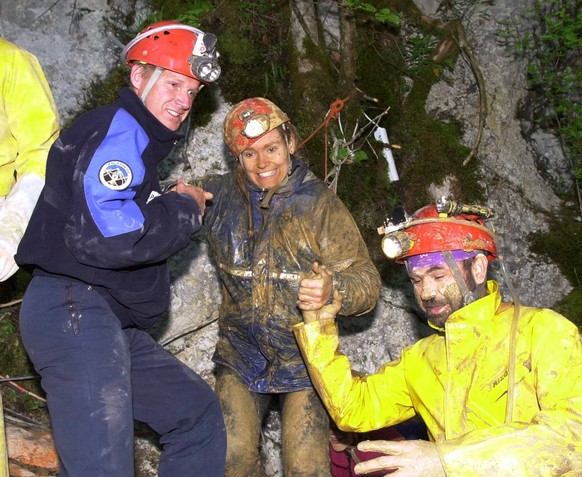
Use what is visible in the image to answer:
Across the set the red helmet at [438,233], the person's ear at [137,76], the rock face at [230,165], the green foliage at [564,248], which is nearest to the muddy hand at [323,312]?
the red helmet at [438,233]

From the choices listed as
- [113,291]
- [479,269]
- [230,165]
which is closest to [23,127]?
[113,291]

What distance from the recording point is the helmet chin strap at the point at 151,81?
438cm

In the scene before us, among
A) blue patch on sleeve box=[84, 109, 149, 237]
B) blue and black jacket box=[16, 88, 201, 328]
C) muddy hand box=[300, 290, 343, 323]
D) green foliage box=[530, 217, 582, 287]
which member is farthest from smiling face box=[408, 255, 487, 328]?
green foliage box=[530, 217, 582, 287]

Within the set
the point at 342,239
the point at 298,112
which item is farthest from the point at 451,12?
the point at 342,239

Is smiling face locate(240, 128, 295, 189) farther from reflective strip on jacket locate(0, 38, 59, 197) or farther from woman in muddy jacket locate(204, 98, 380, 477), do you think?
reflective strip on jacket locate(0, 38, 59, 197)

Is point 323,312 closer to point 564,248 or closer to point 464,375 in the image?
point 464,375

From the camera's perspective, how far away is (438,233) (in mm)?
4215

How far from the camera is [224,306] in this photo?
17.1 ft

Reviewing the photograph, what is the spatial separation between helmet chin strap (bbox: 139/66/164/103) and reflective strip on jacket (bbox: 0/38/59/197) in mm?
587

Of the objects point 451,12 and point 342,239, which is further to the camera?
point 451,12

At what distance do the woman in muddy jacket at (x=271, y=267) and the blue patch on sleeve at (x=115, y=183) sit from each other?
1202 mm

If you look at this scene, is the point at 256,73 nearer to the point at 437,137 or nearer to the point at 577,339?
the point at 437,137

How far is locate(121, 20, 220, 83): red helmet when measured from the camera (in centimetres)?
447

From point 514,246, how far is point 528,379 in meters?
3.28
